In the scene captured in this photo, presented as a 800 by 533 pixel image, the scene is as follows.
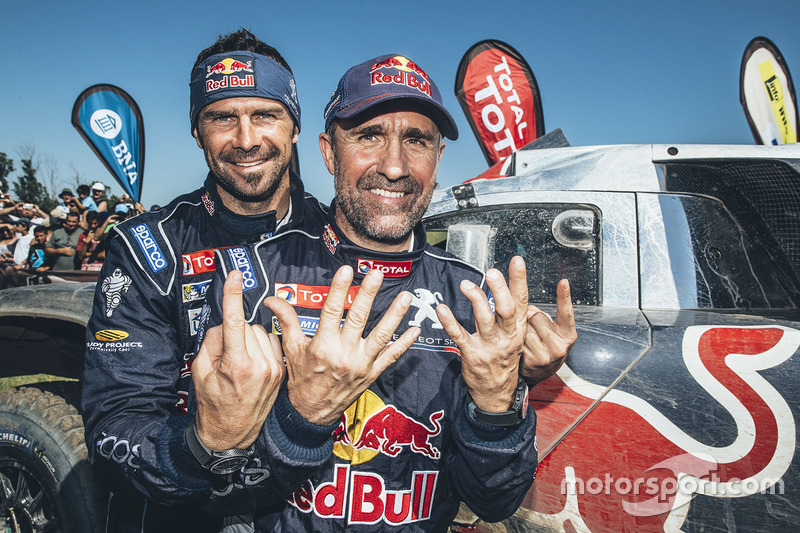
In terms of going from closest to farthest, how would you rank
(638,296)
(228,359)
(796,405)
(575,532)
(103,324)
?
(228,359), (796,405), (575,532), (103,324), (638,296)

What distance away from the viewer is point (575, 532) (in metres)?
1.48

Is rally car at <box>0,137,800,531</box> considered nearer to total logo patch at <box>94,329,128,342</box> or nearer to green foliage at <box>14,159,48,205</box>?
total logo patch at <box>94,329,128,342</box>

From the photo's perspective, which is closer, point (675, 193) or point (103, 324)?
point (103, 324)

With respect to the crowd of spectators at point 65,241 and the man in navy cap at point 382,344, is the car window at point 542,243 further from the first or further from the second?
the crowd of spectators at point 65,241

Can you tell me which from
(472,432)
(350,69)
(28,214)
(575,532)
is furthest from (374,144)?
(28,214)

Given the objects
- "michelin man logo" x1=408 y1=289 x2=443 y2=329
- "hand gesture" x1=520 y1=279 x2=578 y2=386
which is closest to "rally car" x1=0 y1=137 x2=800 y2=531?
"hand gesture" x1=520 y1=279 x2=578 y2=386

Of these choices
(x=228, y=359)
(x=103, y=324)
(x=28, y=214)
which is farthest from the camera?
(x=28, y=214)

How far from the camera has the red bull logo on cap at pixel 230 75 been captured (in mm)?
2141

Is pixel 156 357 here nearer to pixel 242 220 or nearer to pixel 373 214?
pixel 242 220

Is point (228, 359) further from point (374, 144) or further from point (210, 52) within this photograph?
point (210, 52)

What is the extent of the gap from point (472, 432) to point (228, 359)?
65cm

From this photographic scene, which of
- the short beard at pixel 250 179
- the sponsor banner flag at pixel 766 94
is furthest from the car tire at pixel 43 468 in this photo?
the sponsor banner flag at pixel 766 94

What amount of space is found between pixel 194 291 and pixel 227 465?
100 centimetres

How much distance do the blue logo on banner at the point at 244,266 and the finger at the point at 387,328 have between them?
22.3 inches
